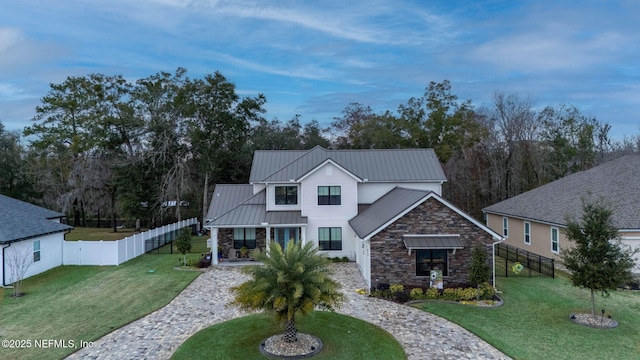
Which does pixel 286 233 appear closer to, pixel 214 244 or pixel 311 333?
pixel 214 244

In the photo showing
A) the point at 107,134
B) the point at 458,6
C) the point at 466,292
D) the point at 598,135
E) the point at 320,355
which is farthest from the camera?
the point at 598,135

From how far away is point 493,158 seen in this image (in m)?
38.7

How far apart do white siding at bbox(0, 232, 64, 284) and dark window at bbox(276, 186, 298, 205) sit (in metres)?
12.6

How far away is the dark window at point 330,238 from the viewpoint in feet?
75.3

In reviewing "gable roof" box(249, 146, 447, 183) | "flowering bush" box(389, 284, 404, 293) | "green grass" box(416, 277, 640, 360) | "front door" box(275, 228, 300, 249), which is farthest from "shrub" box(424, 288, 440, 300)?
"front door" box(275, 228, 300, 249)

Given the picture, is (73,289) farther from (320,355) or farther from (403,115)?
(403,115)

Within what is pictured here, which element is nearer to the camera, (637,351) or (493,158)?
(637,351)

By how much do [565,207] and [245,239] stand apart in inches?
763

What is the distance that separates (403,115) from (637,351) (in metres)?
33.4

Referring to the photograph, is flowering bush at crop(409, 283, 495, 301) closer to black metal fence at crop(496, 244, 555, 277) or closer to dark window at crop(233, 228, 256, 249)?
black metal fence at crop(496, 244, 555, 277)

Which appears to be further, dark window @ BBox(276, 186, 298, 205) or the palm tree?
dark window @ BBox(276, 186, 298, 205)

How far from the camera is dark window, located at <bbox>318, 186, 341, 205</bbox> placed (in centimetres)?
2300

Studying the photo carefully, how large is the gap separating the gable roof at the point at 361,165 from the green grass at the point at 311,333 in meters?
11.8

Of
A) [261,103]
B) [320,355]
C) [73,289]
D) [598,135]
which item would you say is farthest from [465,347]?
[598,135]
